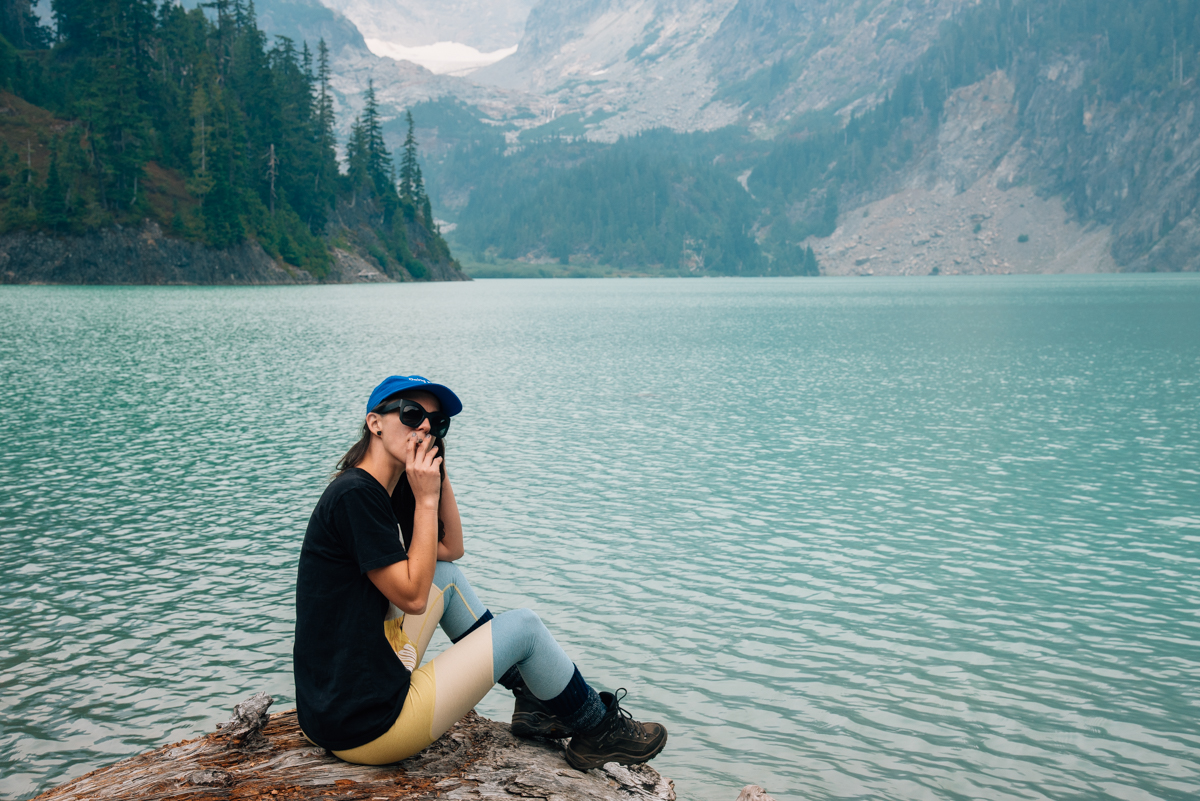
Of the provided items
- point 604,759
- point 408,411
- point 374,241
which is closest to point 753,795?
point 604,759

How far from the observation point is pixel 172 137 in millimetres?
134625

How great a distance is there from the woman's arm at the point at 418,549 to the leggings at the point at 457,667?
58 cm

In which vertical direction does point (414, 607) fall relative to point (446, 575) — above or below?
above

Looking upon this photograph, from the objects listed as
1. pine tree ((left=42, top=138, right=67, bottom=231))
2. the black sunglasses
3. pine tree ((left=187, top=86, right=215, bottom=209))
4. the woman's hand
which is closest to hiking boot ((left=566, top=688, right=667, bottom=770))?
the woman's hand

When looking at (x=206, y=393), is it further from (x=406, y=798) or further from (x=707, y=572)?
(x=406, y=798)

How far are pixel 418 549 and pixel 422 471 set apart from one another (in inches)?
19.8

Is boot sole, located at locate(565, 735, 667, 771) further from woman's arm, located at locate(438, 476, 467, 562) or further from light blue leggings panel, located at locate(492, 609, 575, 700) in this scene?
woman's arm, located at locate(438, 476, 467, 562)

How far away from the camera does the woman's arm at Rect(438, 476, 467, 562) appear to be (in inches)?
267

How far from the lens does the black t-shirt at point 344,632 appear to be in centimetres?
551

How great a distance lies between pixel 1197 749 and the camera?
28.3ft

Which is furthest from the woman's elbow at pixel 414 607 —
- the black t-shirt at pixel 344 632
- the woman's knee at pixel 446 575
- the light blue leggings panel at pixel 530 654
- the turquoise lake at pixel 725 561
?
the turquoise lake at pixel 725 561

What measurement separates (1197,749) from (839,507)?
974 cm

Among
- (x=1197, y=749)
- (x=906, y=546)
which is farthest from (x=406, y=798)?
(x=906, y=546)

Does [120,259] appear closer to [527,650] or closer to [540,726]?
[540,726]
